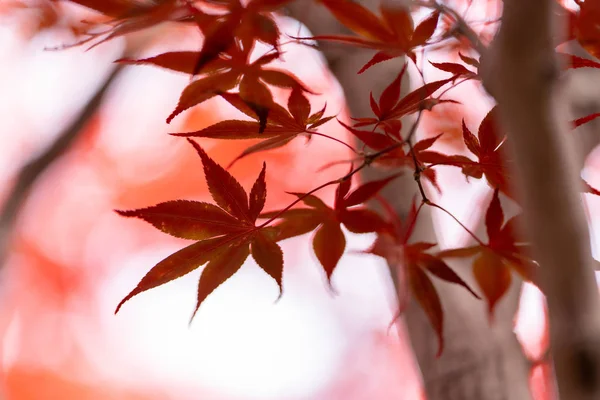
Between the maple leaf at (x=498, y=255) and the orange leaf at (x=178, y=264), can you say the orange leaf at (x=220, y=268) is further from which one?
the maple leaf at (x=498, y=255)

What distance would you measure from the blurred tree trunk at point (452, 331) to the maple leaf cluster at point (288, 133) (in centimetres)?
23

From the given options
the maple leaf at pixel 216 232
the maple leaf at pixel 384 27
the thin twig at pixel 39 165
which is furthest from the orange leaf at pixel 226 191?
the thin twig at pixel 39 165

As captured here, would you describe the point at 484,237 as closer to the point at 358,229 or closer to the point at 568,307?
the point at 358,229

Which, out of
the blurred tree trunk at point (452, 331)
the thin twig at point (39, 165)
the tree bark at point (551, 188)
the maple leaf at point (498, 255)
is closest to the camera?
the tree bark at point (551, 188)

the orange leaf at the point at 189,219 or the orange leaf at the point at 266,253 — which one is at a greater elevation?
the orange leaf at the point at 189,219

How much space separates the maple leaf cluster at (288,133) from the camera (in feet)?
0.97

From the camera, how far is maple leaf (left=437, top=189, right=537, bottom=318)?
0.40 metres

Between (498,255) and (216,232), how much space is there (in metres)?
0.22

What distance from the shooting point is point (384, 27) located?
0.32 meters

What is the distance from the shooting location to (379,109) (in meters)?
0.37

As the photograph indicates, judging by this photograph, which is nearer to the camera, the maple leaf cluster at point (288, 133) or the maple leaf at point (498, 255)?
the maple leaf cluster at point (288, 133)

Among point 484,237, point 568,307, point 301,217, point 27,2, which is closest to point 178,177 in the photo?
point 27,2

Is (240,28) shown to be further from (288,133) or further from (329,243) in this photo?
(329,243)

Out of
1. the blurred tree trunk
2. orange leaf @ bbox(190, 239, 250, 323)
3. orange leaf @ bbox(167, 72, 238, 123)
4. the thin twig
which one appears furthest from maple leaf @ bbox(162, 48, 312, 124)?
the thin twig
